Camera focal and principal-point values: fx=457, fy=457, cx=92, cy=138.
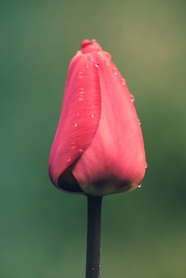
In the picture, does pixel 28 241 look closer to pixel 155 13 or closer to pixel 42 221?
pixel 42 221

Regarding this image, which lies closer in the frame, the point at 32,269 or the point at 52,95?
the point at 32,269

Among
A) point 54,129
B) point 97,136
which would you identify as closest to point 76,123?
point 97,136

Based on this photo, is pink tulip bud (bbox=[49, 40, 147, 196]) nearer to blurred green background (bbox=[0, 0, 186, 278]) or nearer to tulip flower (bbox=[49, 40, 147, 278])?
tulip flower (bbox=[49, 40, 147, 278])

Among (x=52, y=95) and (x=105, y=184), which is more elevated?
(x=52, y=95)

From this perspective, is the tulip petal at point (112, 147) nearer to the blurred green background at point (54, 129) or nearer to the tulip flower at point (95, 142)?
the tulip flower at point (95, 142)

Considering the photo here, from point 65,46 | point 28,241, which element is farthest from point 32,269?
point 65,46

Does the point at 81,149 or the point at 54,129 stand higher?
the point at 54,129

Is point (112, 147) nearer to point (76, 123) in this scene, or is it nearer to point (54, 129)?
point (76, 123)
